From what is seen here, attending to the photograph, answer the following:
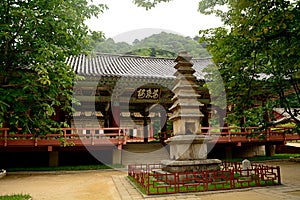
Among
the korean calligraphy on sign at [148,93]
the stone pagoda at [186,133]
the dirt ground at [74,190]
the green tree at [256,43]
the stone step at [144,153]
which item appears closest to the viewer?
the green tree at [256,43]

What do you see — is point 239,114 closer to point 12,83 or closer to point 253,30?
point 253,30

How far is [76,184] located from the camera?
10570 mm

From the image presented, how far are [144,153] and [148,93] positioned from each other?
4.26 m

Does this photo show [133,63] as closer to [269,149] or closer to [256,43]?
[269,149]

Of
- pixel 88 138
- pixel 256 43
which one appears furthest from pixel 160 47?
pixel 256 43

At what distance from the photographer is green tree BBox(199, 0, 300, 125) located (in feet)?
16.6

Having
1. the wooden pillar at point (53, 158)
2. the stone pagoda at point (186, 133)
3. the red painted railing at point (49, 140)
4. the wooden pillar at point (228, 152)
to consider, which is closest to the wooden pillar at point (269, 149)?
the wooden pillar at point (228, 152)

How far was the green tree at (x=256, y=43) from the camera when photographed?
16.6ft

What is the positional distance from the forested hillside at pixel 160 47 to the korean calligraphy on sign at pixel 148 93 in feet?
68.7

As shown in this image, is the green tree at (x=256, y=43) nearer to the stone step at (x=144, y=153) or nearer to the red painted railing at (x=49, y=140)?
the red painted railing at (x=49, y=140)

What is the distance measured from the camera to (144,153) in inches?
724

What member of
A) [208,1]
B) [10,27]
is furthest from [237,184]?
[10,27]

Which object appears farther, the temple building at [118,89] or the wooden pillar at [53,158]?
the temple building at [118,89]

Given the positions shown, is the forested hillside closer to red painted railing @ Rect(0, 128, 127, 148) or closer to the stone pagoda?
red painted railing @ Rect(0, 128, 127, 148)
